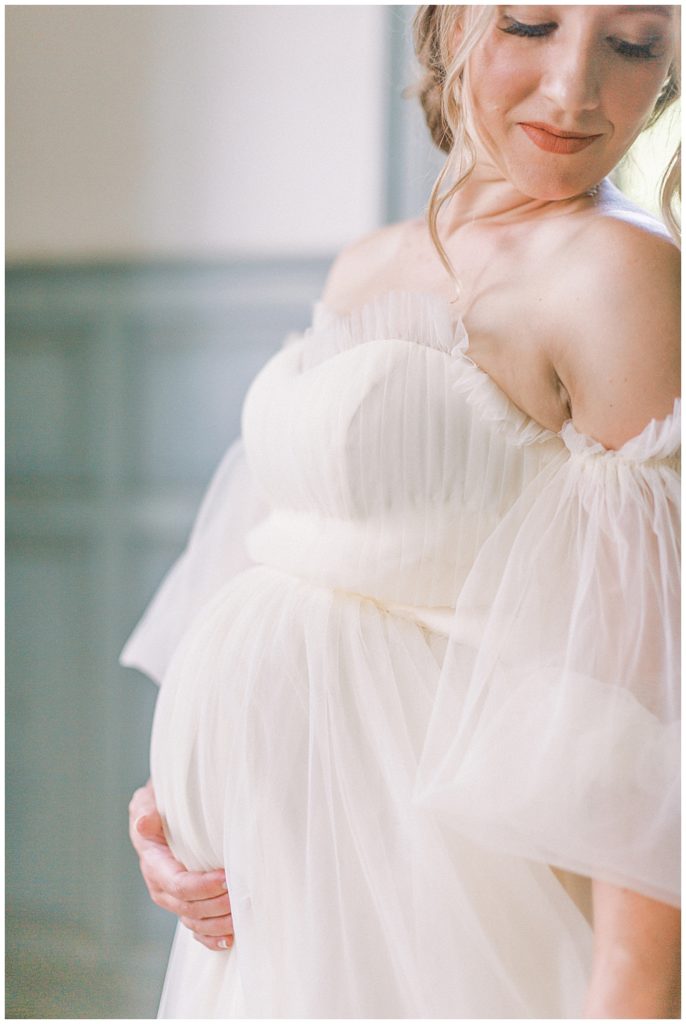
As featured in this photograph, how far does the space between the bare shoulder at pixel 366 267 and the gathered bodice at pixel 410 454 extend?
11cm

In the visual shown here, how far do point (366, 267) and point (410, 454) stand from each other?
265 millimetres

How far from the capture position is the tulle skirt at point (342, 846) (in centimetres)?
61

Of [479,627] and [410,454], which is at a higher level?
[410,454]

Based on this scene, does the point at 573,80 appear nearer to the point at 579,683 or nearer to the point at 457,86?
the point at 457,86

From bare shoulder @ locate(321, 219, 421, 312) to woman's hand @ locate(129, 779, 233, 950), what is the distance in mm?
467

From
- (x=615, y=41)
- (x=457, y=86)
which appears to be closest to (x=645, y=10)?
(x=615, y=41)

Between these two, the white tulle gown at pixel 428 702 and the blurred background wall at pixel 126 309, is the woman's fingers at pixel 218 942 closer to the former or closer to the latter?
the white tulle gown at pixel 428 702

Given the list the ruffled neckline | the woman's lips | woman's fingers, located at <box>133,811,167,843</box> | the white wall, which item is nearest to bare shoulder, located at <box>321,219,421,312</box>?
the ruffled neckline

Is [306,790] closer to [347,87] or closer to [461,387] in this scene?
[461,387]

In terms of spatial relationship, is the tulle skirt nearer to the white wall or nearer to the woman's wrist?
the woman's wrist

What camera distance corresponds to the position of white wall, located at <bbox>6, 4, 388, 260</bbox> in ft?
5.39

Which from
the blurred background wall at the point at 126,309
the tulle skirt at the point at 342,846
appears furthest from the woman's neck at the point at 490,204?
the blurred background wall at the point at 126,309

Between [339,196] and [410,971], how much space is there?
53.2 inches

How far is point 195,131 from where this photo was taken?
66.9 inches
